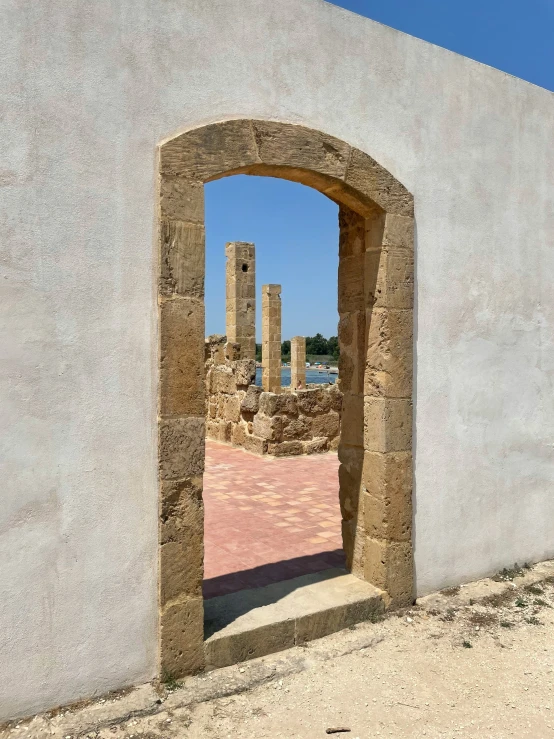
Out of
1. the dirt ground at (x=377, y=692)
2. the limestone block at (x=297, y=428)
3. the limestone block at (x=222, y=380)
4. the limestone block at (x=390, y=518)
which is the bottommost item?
the dirt ground at (x=377, y=692)

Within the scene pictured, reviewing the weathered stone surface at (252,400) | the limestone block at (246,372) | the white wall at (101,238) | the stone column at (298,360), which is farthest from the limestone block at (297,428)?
the stone column at (298,360)

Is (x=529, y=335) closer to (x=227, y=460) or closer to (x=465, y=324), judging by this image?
(x=465, y=324)

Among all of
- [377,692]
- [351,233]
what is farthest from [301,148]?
[377,692]

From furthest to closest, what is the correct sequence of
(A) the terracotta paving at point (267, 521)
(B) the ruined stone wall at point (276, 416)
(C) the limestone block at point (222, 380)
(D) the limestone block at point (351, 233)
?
(C) the limestone block at point (222, 380) < (B) the ruined stone wall at point (276, 416) < (A) the terracotta paving at point (267, 521) < (D) the limestone block at point (351, 233)

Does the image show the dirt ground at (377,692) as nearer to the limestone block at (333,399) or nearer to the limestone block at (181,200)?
the limestone block at (181,200)

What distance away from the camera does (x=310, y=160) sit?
353 centimetres

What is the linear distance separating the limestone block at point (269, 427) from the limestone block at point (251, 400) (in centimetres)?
17

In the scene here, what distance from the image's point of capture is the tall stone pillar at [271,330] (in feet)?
49.4

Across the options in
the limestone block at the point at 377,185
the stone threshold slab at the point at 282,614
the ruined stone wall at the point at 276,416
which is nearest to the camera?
the stone threshold slab at the point at 282,614

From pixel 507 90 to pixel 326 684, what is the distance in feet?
14.7

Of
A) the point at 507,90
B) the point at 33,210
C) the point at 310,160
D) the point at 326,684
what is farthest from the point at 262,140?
the point at 326,684

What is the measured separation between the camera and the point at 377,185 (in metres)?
3.79

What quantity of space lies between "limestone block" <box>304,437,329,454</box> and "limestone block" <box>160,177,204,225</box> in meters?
6.61

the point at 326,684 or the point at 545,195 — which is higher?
the point at 545,195
